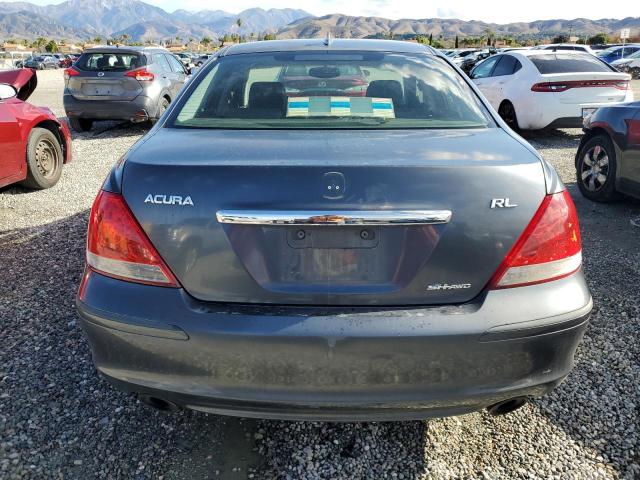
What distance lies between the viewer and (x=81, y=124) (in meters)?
10.8

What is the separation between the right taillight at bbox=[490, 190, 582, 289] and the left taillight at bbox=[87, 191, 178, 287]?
1142 mm

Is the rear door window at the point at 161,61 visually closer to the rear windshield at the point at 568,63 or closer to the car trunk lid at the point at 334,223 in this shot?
the rear windshield at the point at 568,63

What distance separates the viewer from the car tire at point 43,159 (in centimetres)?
626

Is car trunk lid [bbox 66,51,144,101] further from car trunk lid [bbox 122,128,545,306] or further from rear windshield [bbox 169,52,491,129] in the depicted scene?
car trunk lid [bbox 122,128,545,306]

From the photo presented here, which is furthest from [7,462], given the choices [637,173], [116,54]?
[116,54]

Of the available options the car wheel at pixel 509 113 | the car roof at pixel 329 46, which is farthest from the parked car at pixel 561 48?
the car roof at pixel 329 46

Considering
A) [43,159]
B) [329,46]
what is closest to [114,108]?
[43,159]

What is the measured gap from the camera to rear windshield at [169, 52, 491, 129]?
2516 mm

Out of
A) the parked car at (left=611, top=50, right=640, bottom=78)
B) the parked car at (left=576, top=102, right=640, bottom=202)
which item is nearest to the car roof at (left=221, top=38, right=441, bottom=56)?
the parked car at (left=576, top=102, right=640, bottom=202)

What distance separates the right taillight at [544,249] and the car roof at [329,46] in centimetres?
158

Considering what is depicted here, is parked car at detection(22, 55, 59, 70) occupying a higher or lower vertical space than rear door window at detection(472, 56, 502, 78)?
lower

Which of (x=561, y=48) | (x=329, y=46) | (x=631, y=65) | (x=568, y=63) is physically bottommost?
(x=631, y=65)

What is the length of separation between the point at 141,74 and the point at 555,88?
736cm

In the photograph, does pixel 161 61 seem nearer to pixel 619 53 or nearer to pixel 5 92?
pixel 5 92
